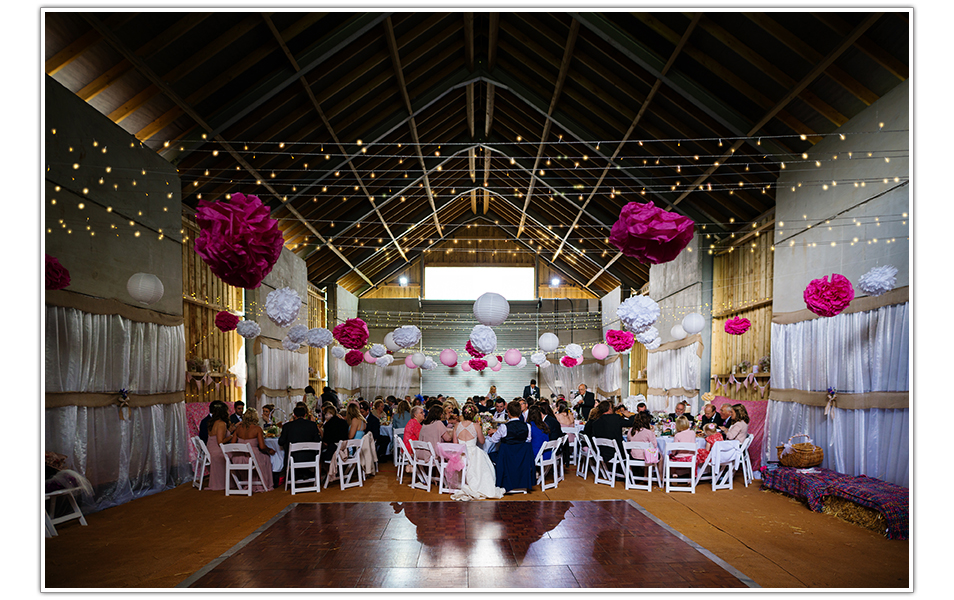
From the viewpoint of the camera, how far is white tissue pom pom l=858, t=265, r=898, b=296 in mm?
5219

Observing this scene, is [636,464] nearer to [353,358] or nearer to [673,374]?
[673,374]

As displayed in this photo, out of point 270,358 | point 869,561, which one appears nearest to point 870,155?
point 869,561

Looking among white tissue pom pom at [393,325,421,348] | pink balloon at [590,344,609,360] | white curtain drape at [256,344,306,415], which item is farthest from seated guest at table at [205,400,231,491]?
pink balloon at [590,344,609,360]

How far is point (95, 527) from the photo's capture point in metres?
5.25

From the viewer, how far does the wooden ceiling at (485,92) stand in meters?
6.00

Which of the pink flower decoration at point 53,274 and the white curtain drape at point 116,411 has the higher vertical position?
the pink flower decoration at point 53,274

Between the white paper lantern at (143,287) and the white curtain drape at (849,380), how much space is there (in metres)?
7.46

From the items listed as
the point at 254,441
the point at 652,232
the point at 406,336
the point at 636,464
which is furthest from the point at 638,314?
the point at 254,441

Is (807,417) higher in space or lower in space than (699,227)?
lower

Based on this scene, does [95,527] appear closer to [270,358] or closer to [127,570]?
[127,570]

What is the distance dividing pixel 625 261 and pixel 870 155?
1003 cm

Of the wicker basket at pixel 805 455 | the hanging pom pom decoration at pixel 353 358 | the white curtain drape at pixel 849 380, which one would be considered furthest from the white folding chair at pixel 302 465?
the hanging pom pom decoration at pixel 353 358

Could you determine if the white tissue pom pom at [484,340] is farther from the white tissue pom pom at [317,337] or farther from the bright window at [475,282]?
the bright window at [475,282]

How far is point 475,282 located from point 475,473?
569 inches
